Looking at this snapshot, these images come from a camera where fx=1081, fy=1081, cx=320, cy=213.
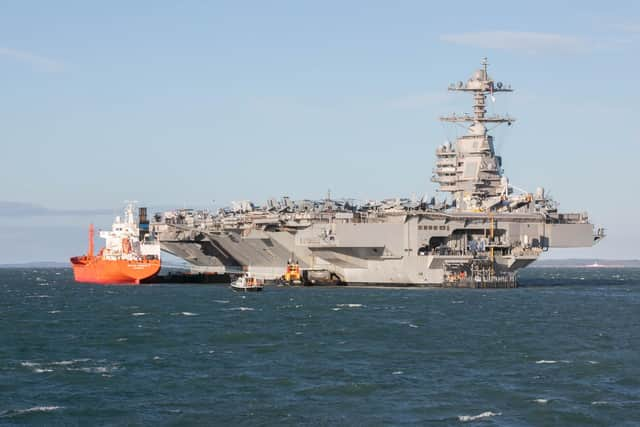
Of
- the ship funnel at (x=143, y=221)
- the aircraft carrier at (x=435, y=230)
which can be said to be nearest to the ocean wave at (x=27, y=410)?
the aircraft carrier at (x=435, y=230)

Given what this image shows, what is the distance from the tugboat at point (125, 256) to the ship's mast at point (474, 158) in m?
23.8

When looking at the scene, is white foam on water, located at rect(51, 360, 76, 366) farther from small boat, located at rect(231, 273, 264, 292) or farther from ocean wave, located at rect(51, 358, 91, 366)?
small boat, located at rect(231, 273, 264, 292)

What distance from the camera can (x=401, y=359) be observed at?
1341 inches

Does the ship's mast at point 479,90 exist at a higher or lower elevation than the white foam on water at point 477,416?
higher

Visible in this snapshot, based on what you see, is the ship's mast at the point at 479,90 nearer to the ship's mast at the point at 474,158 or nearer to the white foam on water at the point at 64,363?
the ship's mast at the point at 474,158

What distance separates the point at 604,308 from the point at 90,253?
52.1m

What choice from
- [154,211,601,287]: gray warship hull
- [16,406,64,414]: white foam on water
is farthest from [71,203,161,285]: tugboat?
[16,406,64,414]: white foam on water

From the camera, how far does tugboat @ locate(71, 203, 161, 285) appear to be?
280 ft

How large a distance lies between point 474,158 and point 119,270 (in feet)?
96.8

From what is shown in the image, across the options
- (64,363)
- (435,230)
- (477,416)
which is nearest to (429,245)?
(435,230)

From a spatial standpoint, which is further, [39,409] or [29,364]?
[29,364]

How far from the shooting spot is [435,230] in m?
67.6

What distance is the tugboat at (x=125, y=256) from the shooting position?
85.4 meters

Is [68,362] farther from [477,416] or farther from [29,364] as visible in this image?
[477,416]
